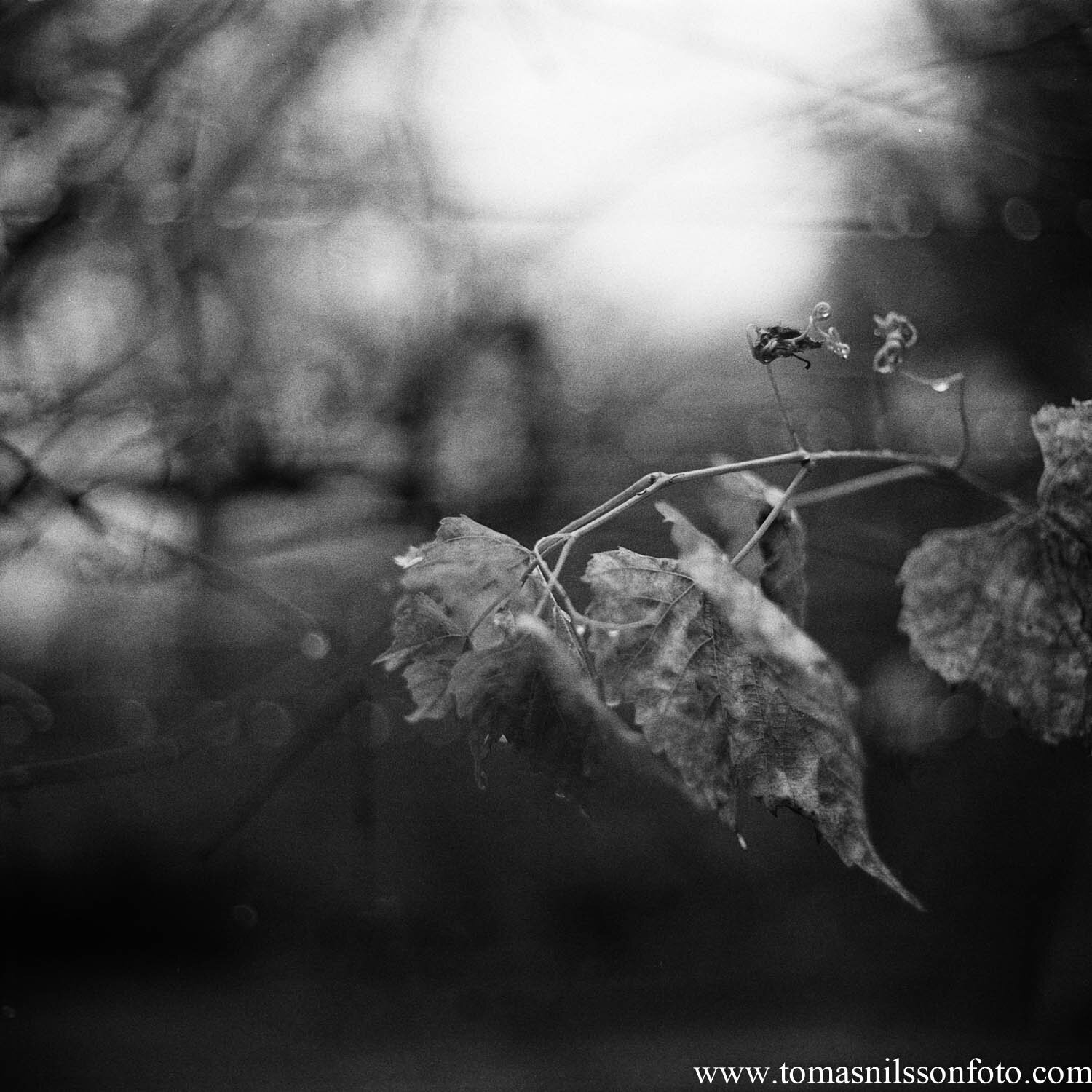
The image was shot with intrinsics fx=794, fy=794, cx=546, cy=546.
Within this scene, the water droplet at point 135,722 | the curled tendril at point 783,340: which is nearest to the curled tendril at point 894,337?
the curled tendril at point 783,340

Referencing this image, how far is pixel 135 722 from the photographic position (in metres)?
0.63

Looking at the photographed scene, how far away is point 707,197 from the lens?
619 mm

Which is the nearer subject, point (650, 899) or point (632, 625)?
point (632, 625)

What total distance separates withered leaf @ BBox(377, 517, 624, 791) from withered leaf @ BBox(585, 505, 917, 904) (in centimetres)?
→ 2

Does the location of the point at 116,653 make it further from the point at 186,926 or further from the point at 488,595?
the point at 488,595

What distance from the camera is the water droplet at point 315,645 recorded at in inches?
25.3

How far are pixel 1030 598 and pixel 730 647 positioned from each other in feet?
0.45

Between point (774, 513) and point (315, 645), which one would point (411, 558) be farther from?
point (315, 645)

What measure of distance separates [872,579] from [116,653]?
25.3 inches

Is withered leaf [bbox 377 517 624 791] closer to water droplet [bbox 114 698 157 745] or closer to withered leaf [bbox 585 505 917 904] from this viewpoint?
withered leaf [bbox 585 505 917 904]

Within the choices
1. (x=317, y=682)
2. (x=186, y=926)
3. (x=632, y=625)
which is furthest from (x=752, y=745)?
(x=186, y=926)

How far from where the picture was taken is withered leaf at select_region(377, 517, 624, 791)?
0.23 meters

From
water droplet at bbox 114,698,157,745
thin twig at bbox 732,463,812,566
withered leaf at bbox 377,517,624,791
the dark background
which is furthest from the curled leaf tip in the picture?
water droplet at bbox 114,698,157,745

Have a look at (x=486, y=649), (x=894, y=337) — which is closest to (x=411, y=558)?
(x=486, y=649)
